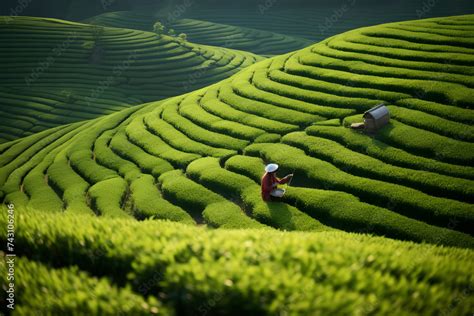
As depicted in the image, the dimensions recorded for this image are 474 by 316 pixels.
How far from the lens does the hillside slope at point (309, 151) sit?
14.0m

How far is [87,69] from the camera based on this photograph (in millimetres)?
54844

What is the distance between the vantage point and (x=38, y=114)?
4434cm

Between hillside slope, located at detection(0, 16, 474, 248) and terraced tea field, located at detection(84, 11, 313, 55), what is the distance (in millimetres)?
47255

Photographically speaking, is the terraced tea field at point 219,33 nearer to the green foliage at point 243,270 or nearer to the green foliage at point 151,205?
the green foliage at point 151,205

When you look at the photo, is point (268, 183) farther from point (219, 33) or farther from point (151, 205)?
point (219, 33)

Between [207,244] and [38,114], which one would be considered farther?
[38,114]

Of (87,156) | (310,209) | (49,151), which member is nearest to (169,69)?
(49,151)

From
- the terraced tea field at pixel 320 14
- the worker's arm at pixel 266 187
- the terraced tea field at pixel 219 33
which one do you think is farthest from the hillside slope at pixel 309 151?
the terraced tea field at pixel 320 14

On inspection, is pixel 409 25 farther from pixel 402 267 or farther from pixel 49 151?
pixel 49 151

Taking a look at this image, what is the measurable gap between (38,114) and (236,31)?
48280 millimetres

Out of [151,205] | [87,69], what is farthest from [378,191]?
[87,69]

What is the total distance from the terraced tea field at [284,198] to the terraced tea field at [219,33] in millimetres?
47042

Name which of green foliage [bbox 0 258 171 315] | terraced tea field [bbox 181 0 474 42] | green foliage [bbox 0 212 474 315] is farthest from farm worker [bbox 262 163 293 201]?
terraced tea field [bbox 181 0 474 42]

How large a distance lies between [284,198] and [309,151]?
3488mm
